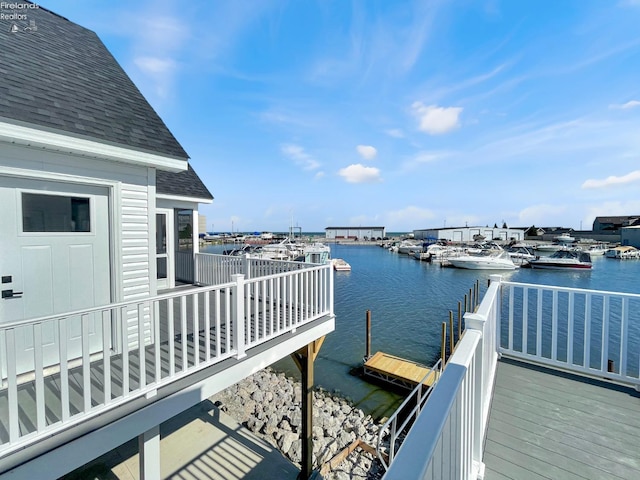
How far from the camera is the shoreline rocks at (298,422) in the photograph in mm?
5750

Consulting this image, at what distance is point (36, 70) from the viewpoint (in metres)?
3.48

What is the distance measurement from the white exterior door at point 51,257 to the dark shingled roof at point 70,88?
73 centimetres

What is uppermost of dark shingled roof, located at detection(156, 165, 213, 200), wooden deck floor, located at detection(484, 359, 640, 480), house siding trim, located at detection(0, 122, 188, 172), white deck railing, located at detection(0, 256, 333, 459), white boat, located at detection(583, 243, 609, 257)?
dark shingled roof, located at detection(156, 165, 213, 200)

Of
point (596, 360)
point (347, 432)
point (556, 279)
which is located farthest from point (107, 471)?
point (556, 279)

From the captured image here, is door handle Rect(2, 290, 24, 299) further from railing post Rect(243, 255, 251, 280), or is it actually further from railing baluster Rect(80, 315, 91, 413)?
railing post Rect(243, 255, 251, 280)

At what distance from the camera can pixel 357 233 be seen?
8525cm

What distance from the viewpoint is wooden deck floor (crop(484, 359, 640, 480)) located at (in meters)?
1.97

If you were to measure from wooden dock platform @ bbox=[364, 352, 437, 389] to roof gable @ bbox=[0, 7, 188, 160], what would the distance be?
327 inches

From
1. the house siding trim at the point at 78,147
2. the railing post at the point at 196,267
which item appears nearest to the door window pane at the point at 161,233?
the railing post at the point at 196,267

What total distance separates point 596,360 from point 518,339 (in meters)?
2.45

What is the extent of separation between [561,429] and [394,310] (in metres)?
14.2

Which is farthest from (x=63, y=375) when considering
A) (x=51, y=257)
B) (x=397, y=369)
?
(x=397, y=369)

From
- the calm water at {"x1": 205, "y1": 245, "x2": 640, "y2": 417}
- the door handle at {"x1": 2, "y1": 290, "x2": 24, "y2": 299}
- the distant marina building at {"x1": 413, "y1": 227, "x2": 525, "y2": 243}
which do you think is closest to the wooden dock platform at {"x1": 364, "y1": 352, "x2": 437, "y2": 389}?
the calm water at {"x1": 205, "y1": 245, "x2": 640, "y2": 417}

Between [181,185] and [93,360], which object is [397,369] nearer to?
[93,360]
